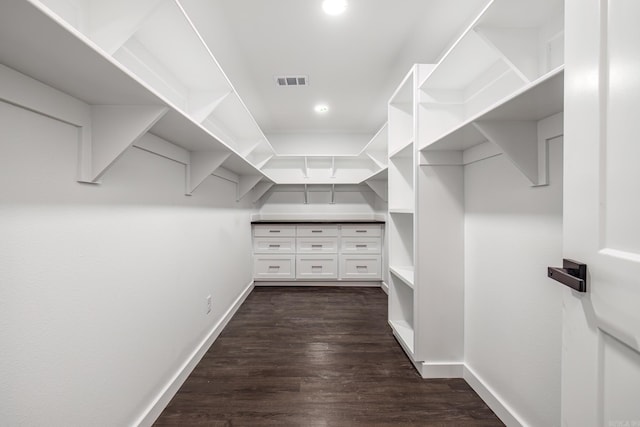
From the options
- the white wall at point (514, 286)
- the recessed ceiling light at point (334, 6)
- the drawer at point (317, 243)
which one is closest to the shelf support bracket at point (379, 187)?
the drawer at point (317, 243)

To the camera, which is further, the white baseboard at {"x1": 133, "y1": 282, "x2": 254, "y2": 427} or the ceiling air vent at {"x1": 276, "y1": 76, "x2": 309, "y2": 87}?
the ceiling air vent at {"x1": 276, "y1": 76, "x2": 309, "y2": 87}

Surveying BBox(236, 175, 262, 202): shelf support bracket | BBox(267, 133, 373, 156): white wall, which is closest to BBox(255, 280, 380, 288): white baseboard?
BBox(236, 175, 262, 202): shelf support bracket

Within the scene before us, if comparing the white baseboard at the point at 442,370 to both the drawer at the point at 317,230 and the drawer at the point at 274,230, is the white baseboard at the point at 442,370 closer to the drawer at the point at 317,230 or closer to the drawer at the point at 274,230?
the drawer at the point at 317,230

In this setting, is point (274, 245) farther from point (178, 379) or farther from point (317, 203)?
point (178, 379)

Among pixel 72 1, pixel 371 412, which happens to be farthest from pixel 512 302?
pixel 72 1

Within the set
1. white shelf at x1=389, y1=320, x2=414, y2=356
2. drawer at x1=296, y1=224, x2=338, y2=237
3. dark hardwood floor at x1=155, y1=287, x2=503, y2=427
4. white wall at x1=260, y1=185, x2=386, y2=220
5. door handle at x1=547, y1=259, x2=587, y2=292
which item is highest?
white wall at x1=260, y1=185, x2=386, y2=220

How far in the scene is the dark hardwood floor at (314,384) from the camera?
1396mm

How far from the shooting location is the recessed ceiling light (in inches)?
61.0

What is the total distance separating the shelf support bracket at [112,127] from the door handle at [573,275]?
53.6 inches

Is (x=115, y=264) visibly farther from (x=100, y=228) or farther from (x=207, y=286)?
(x=207, y=286)

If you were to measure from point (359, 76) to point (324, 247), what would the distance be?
2319 millimetres

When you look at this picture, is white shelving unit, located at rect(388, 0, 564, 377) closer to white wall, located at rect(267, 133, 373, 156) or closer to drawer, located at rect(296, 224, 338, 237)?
drawer, located at rect(296, 224, 338, 237)

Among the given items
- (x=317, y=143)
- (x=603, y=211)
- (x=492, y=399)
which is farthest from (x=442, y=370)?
(x=317, y=143)

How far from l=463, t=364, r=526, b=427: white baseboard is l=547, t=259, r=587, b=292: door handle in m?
1.11
